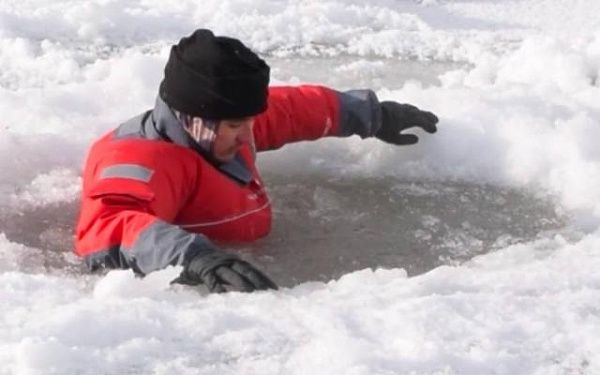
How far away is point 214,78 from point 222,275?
66 centimetres

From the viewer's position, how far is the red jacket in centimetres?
309

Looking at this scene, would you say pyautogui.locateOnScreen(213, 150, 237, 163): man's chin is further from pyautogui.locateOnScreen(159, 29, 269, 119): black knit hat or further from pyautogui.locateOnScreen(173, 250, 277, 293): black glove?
pyautogui.locateOnScreen(173, 250, 277, 293): black glove

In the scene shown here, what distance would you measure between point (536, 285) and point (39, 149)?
1.83 metres

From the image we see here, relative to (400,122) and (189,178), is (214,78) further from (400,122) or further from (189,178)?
(400,122)

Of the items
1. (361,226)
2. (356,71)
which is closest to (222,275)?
(361,226)

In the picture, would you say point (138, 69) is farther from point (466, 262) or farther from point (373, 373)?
point (373, 373)

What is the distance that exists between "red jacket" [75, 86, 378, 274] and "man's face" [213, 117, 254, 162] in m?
0.04

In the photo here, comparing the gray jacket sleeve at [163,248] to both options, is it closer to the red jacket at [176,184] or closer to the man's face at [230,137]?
the red jacket at [176,184]

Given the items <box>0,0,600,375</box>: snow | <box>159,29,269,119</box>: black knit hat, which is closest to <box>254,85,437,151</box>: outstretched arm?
<box>0,0,600,375</box>: snow

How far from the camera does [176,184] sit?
336cm

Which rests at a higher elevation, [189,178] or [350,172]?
[189,178]

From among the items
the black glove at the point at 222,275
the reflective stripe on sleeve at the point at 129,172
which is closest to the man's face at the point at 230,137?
the reflective stripe on sleeve at the point at 129,172

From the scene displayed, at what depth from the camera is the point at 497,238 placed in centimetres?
366

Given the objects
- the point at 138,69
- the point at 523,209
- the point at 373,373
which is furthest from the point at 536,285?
the point at 138,69
